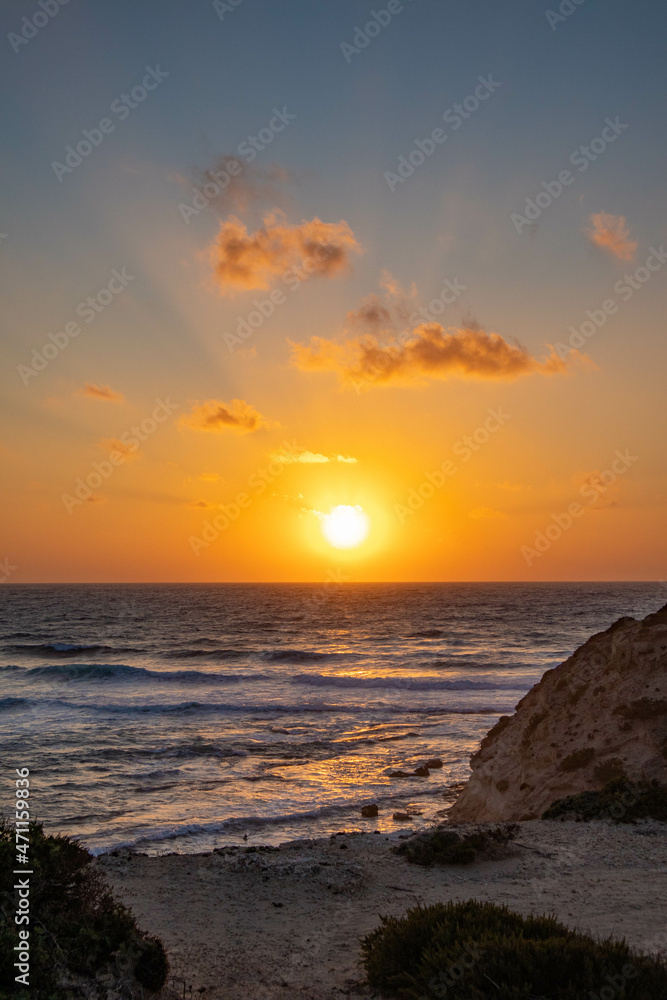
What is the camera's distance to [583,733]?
43.0ft

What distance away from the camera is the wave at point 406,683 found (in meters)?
37.1

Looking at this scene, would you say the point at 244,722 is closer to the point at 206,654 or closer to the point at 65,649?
A: the point at 206,654

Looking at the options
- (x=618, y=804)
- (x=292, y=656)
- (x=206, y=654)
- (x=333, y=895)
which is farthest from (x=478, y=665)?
(x=333, y=895)

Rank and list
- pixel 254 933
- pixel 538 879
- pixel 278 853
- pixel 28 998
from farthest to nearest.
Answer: pixel 278 853 → pixel 538 879 → pixel 254 933 → pixel 28 998

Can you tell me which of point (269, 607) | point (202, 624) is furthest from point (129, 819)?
point (269, 607)

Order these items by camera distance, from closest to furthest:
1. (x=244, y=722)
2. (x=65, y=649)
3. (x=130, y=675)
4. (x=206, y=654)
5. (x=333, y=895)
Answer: (x=333, y=895)
(x=244, y=722)
(x=130, y=675)
(x=206, y=654)
(x=65, y=649)

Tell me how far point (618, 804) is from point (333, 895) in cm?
559

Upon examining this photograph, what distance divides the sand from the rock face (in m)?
1.92

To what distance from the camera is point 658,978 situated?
4.74 meters

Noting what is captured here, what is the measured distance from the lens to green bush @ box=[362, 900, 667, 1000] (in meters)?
4.73

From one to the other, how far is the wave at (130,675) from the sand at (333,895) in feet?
104

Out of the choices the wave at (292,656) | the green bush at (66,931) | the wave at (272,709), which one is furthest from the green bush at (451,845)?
the wave at (292,656)

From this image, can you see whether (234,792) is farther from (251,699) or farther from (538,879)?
(251,699)

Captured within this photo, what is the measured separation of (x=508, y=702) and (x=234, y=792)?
62.2 ft
